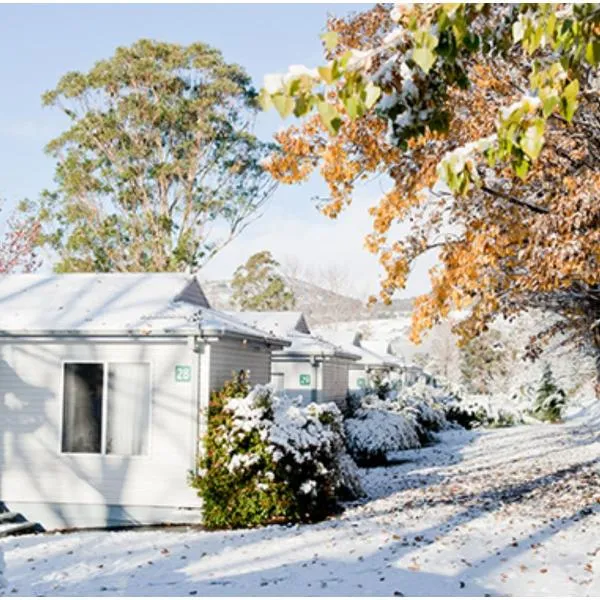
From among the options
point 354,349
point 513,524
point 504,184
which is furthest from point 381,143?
point 354,349

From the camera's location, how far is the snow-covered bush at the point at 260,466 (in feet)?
36.2

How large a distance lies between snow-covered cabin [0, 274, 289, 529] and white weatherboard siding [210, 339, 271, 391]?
0.04 metres

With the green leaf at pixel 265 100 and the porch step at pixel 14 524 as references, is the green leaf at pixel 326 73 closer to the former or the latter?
the green leaf at pixel 265 100

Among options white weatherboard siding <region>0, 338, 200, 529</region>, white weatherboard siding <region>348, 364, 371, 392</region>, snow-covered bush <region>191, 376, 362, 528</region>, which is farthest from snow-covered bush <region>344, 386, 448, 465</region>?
white weatherboard siding <region>0, 338, 200, 529</region>

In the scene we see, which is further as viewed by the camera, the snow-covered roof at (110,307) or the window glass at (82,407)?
the window glass at (82,407)

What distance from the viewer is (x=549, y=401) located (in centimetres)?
3434

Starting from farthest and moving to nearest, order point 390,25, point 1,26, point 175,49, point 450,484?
1. point 175,49
2. point 450,484
3. point 1,26
4. point 390,25

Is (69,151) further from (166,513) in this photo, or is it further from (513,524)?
(513,524)

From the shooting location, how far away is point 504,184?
1148 centimetres

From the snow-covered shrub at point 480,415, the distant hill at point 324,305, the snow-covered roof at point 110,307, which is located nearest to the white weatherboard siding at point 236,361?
the snow-covered roof at point 110,307

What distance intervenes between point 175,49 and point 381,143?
2335 cm

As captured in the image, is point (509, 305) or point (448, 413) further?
point (448, 413)

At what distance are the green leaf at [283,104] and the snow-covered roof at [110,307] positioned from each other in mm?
8608

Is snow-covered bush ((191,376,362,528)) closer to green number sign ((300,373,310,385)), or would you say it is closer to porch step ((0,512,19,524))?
porch step ((0,512,19,524))
